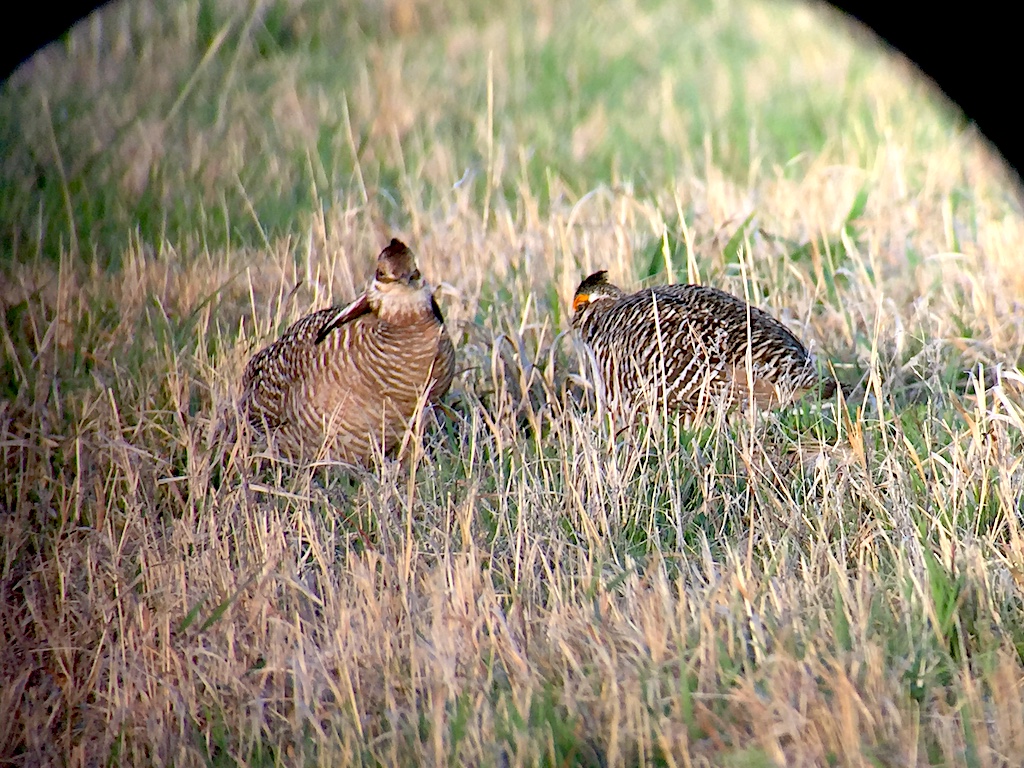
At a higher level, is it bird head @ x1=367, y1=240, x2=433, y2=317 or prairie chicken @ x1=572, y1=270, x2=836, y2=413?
bird head @ x1=367, y1=240, x2=433, y2=317

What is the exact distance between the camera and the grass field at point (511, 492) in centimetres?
251

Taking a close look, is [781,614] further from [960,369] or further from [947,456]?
[960,369]

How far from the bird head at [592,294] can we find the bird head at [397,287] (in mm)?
752

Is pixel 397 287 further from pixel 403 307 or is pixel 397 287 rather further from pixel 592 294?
pixel 592 294

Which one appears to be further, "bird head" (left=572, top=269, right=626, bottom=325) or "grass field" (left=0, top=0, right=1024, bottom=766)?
"bird head" (left=572, top=269, right=626, bottom=325)

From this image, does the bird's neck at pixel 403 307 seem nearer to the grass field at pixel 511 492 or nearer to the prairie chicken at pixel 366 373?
the prairie chicken at pixel 366 373

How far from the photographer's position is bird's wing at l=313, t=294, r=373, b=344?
152 inches

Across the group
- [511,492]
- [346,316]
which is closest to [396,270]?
[346,316]

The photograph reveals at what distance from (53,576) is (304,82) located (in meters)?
6.06

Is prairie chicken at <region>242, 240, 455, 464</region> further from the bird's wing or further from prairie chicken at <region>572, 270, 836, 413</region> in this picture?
prairie chicken at <region>572, 270, 836, 413</region>

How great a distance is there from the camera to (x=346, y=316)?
388 centimetres

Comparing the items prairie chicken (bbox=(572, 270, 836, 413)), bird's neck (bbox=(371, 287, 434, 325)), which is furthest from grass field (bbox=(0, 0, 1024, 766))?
bird's neck (bbox=(371, 287, 434, 325))

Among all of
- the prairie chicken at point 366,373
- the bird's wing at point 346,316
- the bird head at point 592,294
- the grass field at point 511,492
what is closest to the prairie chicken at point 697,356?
the grass field at point 511,492

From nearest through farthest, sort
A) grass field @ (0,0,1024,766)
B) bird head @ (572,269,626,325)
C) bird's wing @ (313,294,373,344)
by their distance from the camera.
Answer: grass field @ (0,0,1024,766) < bird's wing @ (313,294,373,344) < bird head @ (572,269,626,325)
